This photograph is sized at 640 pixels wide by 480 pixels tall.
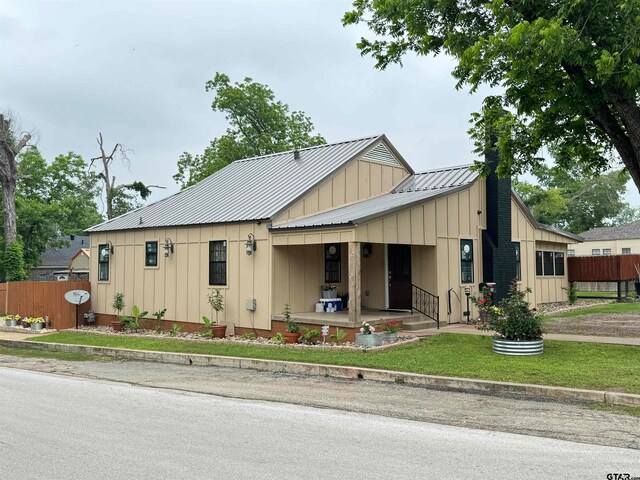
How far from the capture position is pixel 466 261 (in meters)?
17.5

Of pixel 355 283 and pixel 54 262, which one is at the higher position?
pixel 54 262

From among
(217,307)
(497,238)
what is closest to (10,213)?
(217,307)

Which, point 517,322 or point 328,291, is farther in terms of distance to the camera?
point 328,291

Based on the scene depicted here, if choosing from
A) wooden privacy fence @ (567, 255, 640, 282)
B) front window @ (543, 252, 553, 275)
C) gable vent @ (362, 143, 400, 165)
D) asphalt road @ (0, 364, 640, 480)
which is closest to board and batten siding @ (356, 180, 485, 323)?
gable vent @ (362, 143, 400, 165)

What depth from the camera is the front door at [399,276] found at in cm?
1658

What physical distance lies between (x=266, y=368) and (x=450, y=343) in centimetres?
412

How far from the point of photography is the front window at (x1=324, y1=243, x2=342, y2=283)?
16672mm

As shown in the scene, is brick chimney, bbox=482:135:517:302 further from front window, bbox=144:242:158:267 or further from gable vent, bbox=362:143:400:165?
front window, bbox=144:242:158:267

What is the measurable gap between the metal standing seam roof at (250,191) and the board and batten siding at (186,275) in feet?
1.16

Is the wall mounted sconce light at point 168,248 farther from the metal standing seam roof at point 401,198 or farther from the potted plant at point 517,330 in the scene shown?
the potted plant at point 517,330

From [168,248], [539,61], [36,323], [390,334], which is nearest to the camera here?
[539,61]

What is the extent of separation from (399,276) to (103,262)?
10.8m

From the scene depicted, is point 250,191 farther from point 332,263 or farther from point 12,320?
point 12,320

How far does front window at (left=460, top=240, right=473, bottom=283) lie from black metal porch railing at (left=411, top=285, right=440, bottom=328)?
163cm
